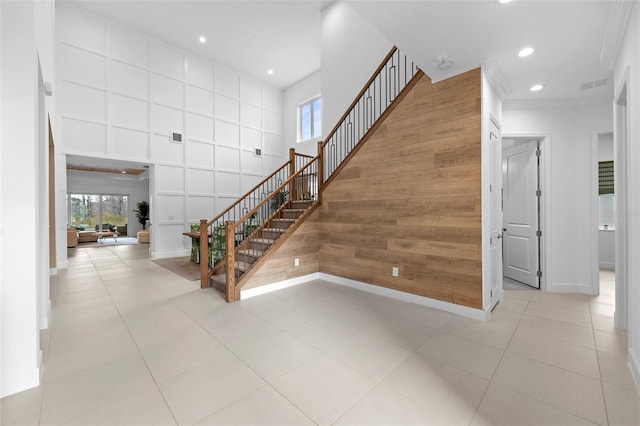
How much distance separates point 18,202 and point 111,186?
1403cm

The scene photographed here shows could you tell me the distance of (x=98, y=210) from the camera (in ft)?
43.3

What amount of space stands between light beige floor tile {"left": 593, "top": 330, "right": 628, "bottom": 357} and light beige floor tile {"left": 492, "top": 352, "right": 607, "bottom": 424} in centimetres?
74

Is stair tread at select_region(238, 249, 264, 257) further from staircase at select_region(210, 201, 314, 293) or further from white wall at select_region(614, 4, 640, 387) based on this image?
white wall at select_region(614, 4, 640, 387)

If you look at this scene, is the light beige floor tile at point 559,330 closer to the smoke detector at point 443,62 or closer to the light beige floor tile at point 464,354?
the light beige floor tile at point 464,354

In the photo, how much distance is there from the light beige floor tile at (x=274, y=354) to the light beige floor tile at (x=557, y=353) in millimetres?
1885

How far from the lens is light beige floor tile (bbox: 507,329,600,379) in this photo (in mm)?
2164

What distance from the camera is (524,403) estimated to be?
175 cm

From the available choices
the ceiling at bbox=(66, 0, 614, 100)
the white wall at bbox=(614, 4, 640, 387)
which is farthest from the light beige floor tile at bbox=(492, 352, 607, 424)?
the ceiling at bbox=(66, 0, 614, 100)

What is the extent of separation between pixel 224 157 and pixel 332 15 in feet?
16.9

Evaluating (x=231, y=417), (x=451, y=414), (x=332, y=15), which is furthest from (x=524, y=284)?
(x=332, y=15)

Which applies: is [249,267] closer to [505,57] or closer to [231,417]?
[231,417]

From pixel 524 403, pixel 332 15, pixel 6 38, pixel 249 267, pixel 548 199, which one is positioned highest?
pixel 332 15

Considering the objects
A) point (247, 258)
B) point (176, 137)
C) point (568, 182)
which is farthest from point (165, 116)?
point (568, 182)

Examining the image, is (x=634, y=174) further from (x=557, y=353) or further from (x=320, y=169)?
(x=320, y=169)
